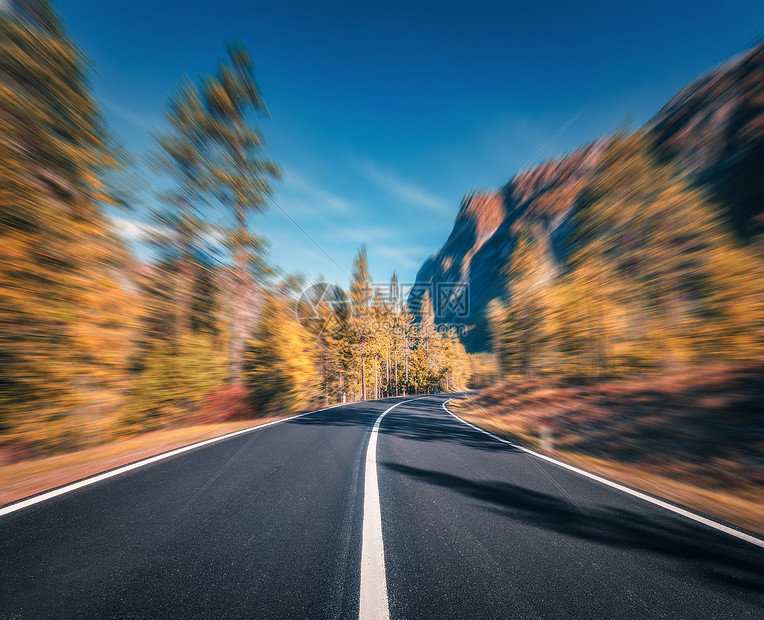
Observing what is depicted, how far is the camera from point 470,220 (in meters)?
157

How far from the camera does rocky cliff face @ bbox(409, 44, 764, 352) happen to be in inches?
768

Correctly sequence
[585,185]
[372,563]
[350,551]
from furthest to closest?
[585,185]
[350,551]
[372,563]

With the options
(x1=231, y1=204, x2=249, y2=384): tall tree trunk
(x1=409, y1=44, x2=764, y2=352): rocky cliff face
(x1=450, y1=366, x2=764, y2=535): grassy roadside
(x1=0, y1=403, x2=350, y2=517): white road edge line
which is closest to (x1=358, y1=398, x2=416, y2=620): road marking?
(x1=0, y1=403, x2=350, y2=517): white road edge line

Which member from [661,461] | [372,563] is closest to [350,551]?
[372,563]

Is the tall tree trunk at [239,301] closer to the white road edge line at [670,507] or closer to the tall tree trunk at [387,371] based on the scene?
the white road edge line at [670,507]

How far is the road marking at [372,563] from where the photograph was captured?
170 centimetres

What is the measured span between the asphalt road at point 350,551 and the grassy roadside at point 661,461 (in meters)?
1.30

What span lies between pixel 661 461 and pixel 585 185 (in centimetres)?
1382

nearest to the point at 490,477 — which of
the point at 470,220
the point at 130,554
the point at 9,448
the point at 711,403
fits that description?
the point at 130,554

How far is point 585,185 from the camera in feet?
46.1

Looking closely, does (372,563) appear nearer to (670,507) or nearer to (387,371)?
(670,507)

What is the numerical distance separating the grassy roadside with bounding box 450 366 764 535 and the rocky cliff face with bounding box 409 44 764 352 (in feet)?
24.8

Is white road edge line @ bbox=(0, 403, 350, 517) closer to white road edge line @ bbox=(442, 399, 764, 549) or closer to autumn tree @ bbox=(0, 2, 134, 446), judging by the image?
autumn tree @ bbox=(0, 2, 134, 446)

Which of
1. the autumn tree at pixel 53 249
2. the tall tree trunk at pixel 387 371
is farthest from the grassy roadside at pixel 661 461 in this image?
the tall tree trunk at pixel 387 371
